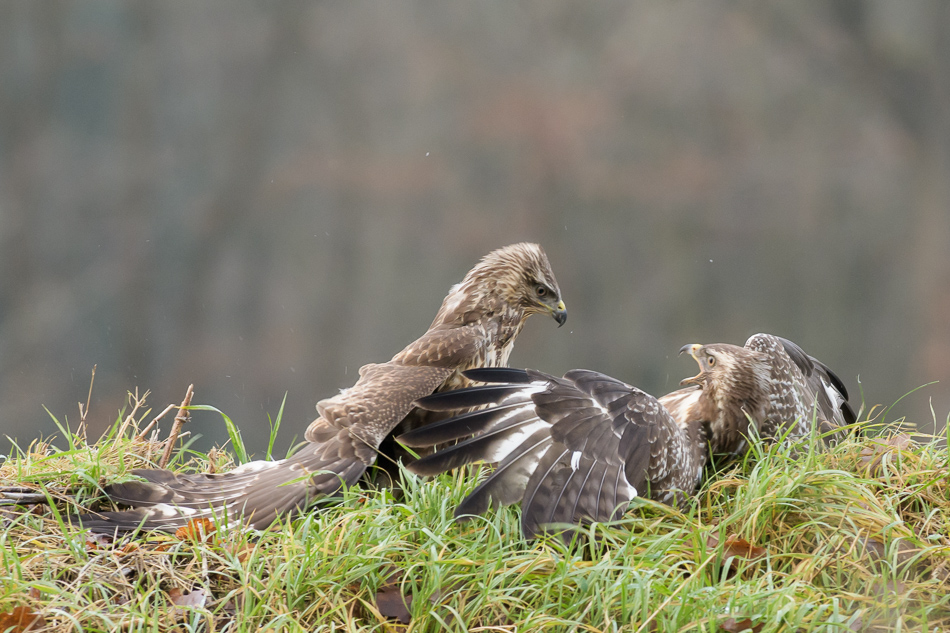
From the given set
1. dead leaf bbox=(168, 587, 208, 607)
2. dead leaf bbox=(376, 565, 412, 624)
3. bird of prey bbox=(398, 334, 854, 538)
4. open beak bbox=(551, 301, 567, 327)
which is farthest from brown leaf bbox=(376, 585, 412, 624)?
open beak bbox=(551, 301, 567, 327)

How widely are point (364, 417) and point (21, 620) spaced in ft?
3.01

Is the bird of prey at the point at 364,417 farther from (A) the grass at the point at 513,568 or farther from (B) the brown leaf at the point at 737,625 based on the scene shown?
(B) the brown leaf at the point at 737,625

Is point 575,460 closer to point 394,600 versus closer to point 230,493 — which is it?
point 394,600

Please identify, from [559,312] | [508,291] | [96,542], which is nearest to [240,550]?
[96,542]

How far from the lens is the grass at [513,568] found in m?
1.52

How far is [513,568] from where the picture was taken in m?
1.61

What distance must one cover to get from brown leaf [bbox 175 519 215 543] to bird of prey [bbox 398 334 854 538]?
1.64ft

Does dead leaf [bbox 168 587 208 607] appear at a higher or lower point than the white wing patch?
lower

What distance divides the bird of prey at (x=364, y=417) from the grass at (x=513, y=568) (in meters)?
0.09

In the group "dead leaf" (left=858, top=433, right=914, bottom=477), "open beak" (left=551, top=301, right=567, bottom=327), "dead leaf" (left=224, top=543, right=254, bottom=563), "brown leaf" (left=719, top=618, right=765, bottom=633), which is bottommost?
"dead leaf" (left=224, top=543, right=254, bottom=563)

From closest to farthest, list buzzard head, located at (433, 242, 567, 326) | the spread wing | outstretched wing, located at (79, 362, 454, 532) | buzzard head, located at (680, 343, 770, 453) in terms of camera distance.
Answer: the spread wing → outstretched wing, located at (79, 362, 454, 532) → buzzard head, located at (680, 343, 770, 453) → buzzard head, located at (433, 242, 567, 326)

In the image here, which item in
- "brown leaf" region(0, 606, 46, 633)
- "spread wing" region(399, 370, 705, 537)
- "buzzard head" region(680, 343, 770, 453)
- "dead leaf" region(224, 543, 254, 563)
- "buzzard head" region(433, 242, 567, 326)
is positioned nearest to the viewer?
"brown leaf" region(0, 606, 46, 633)

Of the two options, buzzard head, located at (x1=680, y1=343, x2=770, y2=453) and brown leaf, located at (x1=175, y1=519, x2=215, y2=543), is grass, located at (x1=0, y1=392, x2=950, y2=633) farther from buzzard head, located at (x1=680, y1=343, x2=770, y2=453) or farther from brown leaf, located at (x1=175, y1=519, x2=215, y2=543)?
buzzard head, located at (x1=680, y1=343, x2=770, y2=453)

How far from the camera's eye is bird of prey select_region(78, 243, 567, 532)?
198cm
